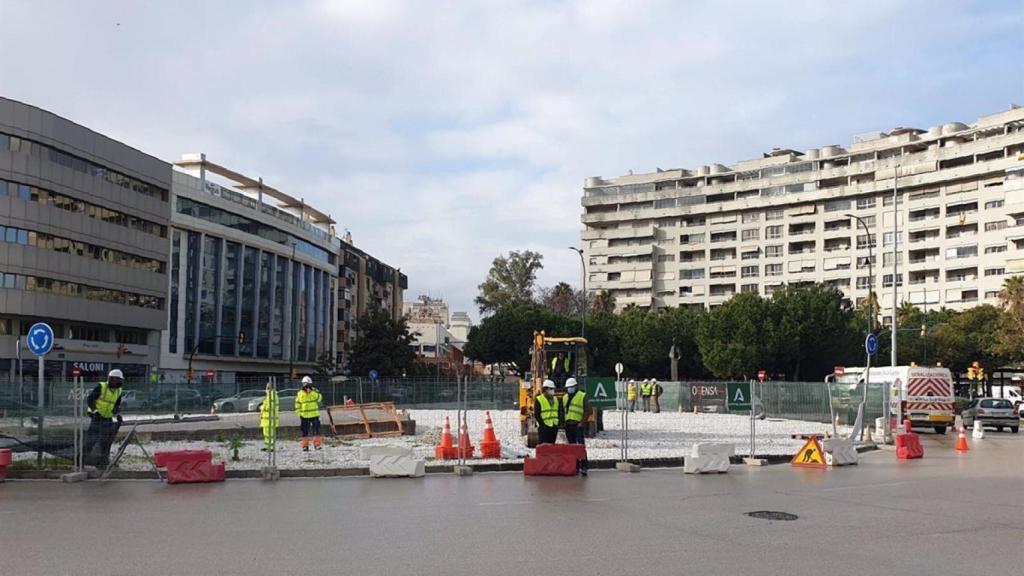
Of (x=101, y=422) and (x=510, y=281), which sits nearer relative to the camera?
(x=101, y=422)

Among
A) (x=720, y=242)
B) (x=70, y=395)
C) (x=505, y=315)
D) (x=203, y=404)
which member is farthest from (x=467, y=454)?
(x=720, y=242)

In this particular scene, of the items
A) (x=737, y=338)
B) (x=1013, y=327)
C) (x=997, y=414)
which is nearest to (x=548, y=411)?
(x=997, y=414)

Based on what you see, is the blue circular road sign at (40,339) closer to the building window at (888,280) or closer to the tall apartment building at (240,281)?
the tall apartment building at (240,281)

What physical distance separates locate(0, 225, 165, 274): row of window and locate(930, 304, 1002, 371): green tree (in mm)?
59645

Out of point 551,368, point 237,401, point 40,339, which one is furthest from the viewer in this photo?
point 237,401

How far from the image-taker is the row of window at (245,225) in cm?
7356

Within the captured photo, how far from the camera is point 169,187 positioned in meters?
67.8

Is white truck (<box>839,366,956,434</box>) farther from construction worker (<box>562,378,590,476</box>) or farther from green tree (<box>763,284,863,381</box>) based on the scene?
green tree (<box>763,284,863,381</box>)

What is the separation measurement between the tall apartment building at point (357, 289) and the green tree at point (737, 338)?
41.9 metres

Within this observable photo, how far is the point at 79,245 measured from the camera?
2280 inches

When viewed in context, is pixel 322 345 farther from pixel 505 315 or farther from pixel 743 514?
pixel 743 514

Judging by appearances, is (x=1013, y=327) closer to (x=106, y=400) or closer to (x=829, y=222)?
(x=829, y=222)

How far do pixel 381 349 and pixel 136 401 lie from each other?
50577 millimetres

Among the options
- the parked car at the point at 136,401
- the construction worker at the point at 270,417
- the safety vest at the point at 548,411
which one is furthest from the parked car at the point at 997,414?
the parked car at the point at 136,401
